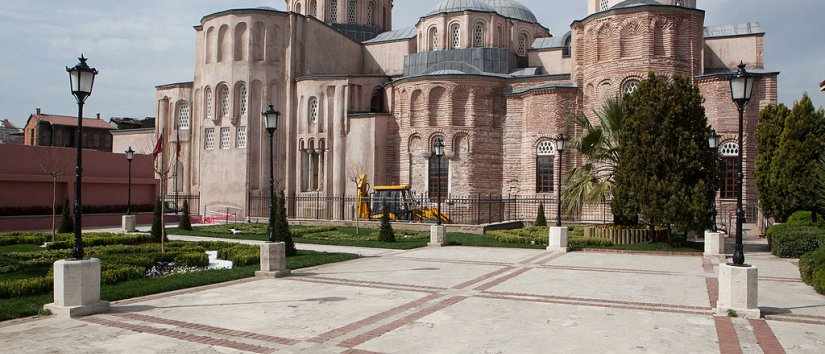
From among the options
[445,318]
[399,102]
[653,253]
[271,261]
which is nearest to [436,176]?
[399,102]

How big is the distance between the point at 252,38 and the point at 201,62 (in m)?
4.91

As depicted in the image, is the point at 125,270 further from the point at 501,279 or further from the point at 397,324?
the point at 501,279

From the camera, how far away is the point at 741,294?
867 cm

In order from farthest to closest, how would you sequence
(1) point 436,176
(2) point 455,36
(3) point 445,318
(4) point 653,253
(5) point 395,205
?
(2) point 455,36
(1) point 436,176
(5) point 395,205
(4) point 653,253
(3) point 445,318

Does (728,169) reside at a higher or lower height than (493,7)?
lower

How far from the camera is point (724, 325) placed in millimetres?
8070

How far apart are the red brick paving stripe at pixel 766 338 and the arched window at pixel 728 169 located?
2449cm

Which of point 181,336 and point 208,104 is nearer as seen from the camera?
point 181,336

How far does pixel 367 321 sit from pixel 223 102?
32180 mm

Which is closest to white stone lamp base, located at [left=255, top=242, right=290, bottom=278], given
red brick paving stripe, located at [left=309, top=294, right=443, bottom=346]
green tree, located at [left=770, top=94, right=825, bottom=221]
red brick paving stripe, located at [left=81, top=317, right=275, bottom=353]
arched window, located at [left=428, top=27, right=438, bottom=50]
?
red brick paving stripe, located at [left=309, top=294, right=443, bottom=346]

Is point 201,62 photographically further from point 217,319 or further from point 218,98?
point 217,319

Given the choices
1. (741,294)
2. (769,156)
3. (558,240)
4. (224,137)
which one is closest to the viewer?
(741,294)

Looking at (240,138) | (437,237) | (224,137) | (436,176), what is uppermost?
(224,137)

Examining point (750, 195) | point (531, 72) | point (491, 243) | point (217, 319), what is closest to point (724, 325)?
point (217, 319)
